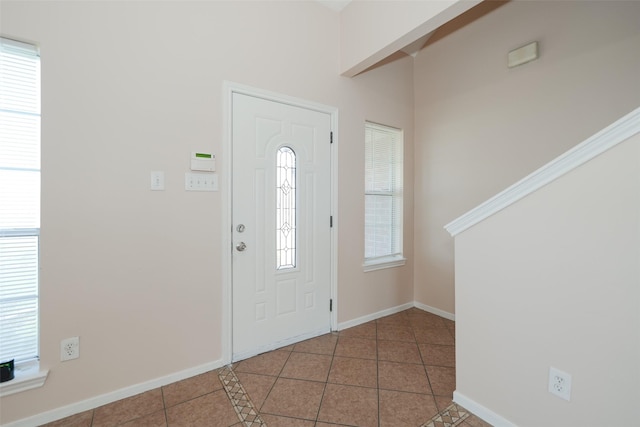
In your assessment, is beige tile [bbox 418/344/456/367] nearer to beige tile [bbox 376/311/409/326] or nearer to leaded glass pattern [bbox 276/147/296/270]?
beige tile [bbox 376/311/409/326]

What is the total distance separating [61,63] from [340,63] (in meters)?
2.06

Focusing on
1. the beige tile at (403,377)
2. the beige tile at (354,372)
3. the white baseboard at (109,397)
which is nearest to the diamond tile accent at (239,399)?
the white baseboard at (109,397)

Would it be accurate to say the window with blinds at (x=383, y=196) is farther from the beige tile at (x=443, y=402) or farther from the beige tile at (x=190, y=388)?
the beige tile at (x=190, y=388)

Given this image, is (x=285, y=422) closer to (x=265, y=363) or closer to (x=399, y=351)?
(x=265, y=363)

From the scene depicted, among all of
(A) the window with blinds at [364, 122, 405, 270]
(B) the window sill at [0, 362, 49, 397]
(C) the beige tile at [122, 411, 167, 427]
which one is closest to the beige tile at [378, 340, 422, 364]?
(A) the window with blinds at [364, 122, 405, 270]

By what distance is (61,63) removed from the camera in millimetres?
1579

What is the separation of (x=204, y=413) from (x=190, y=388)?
0.29 meters

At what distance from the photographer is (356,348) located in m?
2.39

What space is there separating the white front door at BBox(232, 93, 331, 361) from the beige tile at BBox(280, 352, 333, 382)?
24cm

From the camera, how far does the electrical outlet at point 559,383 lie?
4.27ft

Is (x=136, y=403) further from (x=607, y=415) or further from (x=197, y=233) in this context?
(x=607, y=415)

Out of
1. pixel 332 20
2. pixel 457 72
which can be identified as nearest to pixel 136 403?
pixel 332 20

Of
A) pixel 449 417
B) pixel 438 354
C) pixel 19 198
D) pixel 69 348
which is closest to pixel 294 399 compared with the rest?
pixel 449 417

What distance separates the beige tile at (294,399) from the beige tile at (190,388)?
0.39 meters
